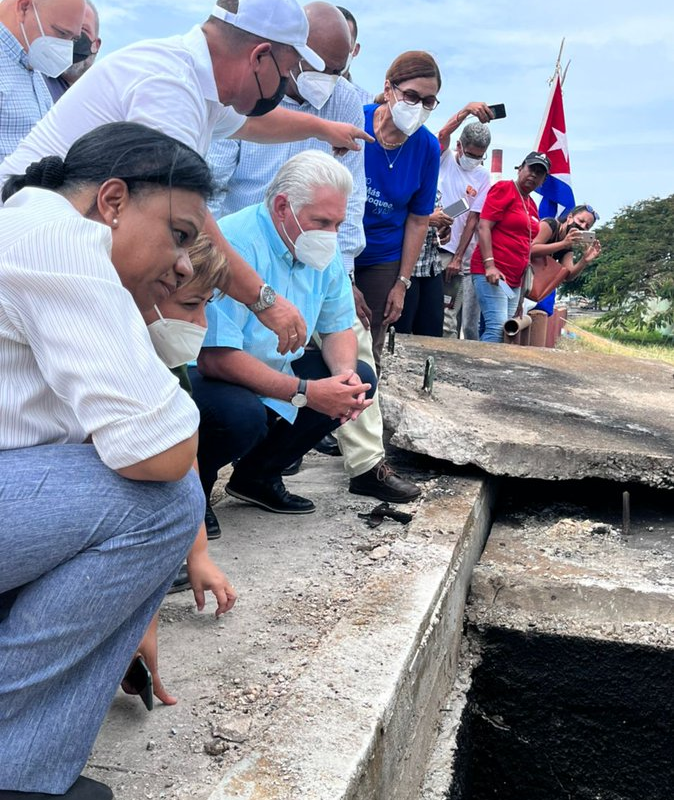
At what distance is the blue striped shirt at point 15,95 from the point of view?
287cm

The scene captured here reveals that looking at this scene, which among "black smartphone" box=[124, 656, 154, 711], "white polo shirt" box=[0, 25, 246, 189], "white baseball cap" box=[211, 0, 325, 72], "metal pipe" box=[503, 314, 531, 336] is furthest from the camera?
"metal pipe" box=[503, 314, 531, 336]

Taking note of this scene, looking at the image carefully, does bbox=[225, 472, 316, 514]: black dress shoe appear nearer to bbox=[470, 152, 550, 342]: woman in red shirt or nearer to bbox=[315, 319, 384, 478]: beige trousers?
bbox=[315, 319, 384, 478]: beige trousers

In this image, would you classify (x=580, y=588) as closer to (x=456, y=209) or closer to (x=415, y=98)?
(x=415, y=98)

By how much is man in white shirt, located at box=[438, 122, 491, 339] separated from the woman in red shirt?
0.26 metres

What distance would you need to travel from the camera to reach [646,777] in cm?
316

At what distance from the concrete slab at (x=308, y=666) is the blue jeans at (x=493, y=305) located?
3431 millimetres

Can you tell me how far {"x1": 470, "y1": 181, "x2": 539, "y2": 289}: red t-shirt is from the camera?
6395 mm

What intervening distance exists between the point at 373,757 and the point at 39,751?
69 centimetres

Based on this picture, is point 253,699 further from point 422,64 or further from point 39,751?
point 422,64

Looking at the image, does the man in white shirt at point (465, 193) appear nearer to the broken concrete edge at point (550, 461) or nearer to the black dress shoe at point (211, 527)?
the broken concrete edge at point (550, 461)

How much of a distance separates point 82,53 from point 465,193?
387cm

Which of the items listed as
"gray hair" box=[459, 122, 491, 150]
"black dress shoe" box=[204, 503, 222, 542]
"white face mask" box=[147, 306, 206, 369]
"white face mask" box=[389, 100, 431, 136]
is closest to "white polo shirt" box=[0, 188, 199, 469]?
"white face mask" box=[147, 306, 206, 369]

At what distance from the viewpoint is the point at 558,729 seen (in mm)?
3174

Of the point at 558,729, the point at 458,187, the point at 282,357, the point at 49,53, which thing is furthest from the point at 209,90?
the point at 458,187
